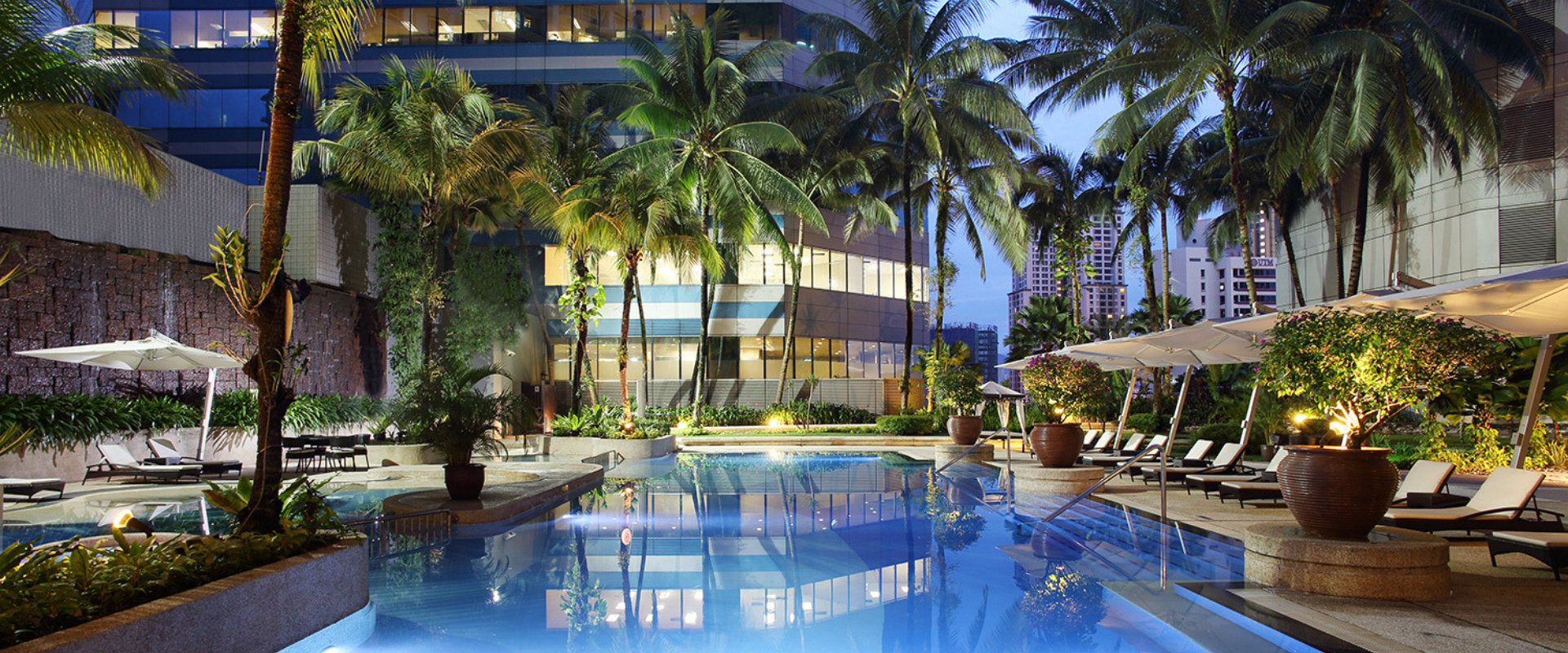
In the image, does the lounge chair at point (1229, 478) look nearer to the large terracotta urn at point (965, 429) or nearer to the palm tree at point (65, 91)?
the large terracotta urn at point (965, 429)

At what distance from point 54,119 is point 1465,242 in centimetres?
3069

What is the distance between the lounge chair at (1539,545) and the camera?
676cm

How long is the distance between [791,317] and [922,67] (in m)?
10.7

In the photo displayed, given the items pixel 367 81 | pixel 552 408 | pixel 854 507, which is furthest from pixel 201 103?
pixel 854 507

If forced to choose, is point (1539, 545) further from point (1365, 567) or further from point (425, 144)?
point (425, 144)

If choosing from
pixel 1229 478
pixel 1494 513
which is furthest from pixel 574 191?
pixel 1494 513

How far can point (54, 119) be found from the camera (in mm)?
8414

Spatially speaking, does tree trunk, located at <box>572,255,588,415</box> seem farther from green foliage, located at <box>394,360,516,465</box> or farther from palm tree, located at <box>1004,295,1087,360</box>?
palm tree, located at <box>1004,295,1087,360</box>

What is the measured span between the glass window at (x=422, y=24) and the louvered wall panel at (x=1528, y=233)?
35930 millimetres

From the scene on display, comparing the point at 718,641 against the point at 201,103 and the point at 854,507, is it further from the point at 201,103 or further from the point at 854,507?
the point at 201,103

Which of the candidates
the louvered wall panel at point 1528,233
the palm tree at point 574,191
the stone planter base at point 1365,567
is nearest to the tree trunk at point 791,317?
the palm tree at point 574,191

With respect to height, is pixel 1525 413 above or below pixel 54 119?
below

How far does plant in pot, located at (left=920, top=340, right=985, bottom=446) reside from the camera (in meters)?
21.4

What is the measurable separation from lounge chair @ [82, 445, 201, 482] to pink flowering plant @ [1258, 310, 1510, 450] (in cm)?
1438
